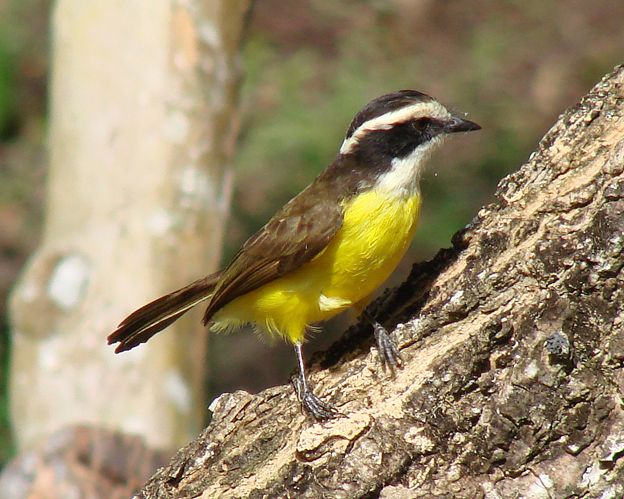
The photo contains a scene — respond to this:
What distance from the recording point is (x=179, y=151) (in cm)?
698

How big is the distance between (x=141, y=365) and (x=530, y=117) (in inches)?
265

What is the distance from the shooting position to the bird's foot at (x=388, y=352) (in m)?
3.77

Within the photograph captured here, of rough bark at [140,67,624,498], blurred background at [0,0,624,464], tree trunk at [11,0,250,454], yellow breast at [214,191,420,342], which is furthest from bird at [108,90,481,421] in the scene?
blurred background at [0,0,624,464]

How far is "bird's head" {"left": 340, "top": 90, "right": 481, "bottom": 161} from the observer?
4.68 metres

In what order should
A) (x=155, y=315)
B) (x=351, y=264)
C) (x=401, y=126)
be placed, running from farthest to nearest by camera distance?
(x=155, y=315)
(x=401, y=126)
(x=351, y=264)

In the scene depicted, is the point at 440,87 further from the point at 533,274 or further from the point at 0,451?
the point at 533,274

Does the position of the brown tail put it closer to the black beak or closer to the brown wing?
the brown wing

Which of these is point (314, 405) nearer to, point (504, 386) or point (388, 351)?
point (388, 351)

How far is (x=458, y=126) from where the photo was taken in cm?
484

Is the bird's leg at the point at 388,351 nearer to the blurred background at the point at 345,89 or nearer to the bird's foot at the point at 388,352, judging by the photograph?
the bird's foot at the point at 388,352

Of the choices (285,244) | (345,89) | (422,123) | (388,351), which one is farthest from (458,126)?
(345,89)

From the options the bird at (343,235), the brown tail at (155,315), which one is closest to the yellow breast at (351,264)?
the bird at (343,235)

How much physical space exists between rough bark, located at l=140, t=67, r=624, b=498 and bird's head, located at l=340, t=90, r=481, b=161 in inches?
34.0

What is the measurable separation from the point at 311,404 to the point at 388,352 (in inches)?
13.9
